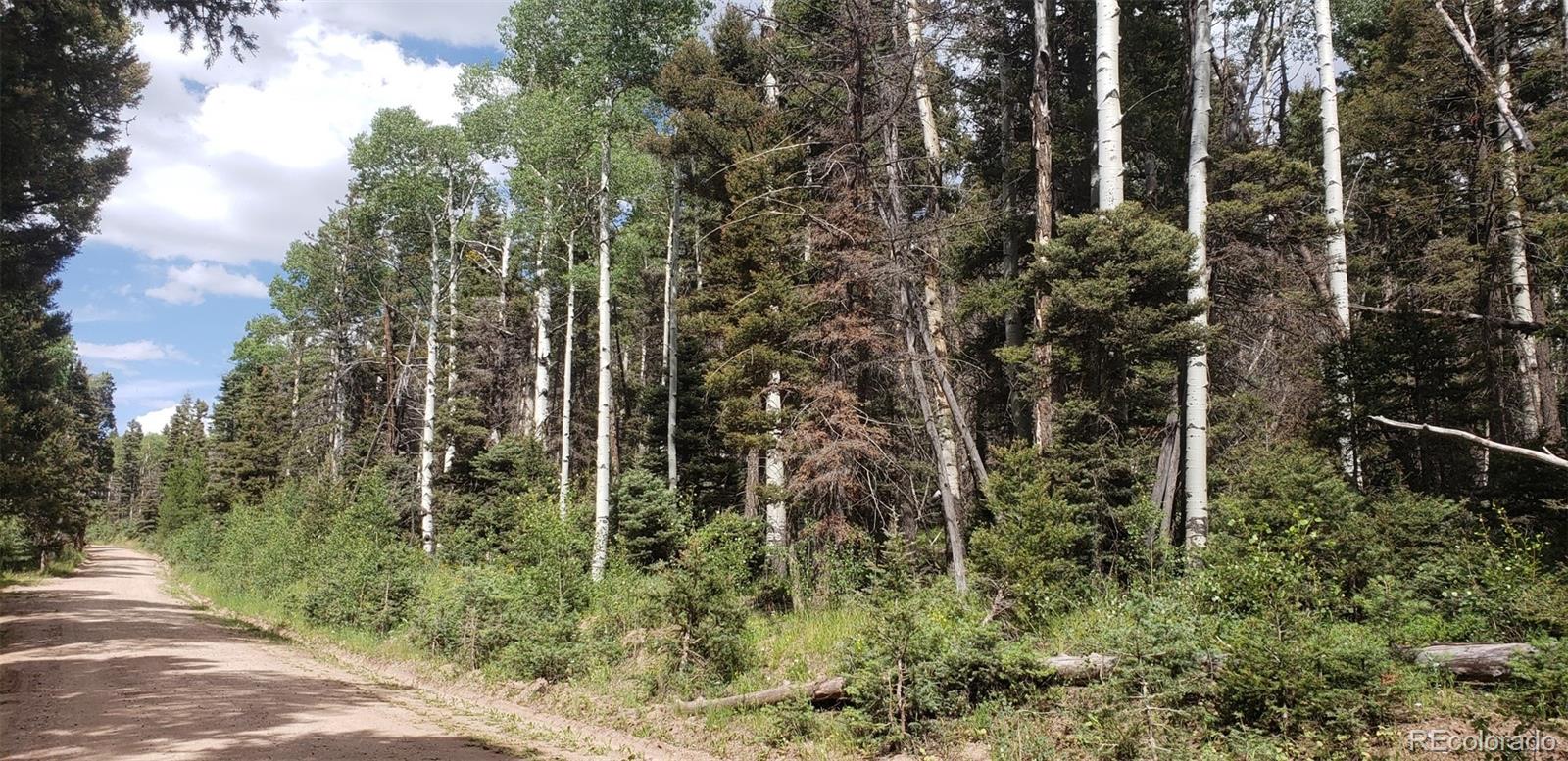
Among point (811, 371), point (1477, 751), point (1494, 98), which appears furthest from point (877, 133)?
point (1494, 98)

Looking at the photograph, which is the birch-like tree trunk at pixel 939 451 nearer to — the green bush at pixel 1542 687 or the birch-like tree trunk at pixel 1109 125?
the birch-like tree trunk at pixel 1109 125

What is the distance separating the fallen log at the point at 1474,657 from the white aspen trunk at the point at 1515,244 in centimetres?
873

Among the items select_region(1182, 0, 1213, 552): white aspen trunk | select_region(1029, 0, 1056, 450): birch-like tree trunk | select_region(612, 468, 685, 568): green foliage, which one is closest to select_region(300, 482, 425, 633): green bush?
A: select_region(612, 468, 685, 568): green foliage

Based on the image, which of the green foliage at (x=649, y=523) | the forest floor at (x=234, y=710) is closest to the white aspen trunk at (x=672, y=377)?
the green foliage at (x=649, y=523)

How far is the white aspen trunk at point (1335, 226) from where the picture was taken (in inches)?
413

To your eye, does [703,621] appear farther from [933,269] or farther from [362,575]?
[362,575]

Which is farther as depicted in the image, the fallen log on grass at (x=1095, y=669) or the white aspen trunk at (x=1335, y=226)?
the white aspen trunk at (x=1335, y=226)

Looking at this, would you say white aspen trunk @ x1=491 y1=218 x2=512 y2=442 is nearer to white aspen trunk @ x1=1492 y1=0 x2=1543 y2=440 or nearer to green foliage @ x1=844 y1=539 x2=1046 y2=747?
green foliage @ x1=844 y1=539 x2=1046 y2=747

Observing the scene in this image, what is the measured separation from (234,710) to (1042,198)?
41.3 ft

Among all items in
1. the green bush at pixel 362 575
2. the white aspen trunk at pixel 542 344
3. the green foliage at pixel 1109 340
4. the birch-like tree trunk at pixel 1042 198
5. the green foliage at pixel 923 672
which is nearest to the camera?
the green foliage at pixel 923 672

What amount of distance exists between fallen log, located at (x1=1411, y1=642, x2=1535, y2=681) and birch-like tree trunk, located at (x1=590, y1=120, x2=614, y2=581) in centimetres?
1247

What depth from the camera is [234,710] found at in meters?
8.44

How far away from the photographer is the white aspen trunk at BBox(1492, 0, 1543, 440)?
11530 mm

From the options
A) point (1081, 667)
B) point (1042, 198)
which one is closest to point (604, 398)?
point (1042, 198)
